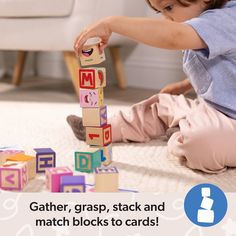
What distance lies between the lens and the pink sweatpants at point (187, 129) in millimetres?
909

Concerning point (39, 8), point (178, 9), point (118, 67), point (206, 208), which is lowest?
point (206, 208)

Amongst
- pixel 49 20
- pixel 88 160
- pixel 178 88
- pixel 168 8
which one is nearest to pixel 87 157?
pixel 88 160

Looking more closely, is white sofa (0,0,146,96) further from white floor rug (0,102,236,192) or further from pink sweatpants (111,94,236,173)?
pink sweatpants (111,94,236,173)

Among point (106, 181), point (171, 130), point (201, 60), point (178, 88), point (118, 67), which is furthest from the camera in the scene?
point (118, 67)

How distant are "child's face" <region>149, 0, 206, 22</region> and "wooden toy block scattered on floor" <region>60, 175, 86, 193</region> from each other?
1.41 ft

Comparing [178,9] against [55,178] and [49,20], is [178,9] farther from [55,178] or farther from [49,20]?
[49,20]

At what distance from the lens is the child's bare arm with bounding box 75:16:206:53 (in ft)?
2.91

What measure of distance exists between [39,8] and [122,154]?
86cm

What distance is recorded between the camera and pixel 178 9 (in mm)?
978

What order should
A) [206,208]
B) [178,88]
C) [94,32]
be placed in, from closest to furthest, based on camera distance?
[206,208]
[94,32]
[178,88]

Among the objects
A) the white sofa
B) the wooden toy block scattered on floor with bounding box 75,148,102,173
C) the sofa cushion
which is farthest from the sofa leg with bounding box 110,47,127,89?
the wooden toy block scattered on floor with bounding box 75,148,102,173

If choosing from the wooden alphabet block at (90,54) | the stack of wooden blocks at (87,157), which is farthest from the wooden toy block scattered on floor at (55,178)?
the wooden alphabet block at (90,54)

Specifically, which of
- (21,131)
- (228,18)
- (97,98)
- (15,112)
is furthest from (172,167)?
(15,112)

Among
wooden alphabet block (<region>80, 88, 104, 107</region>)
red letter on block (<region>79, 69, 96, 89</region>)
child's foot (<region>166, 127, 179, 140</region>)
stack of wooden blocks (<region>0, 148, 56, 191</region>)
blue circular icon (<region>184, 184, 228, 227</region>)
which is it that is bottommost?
blue circular icon (<region>184, 184, 228, 227</region>)
